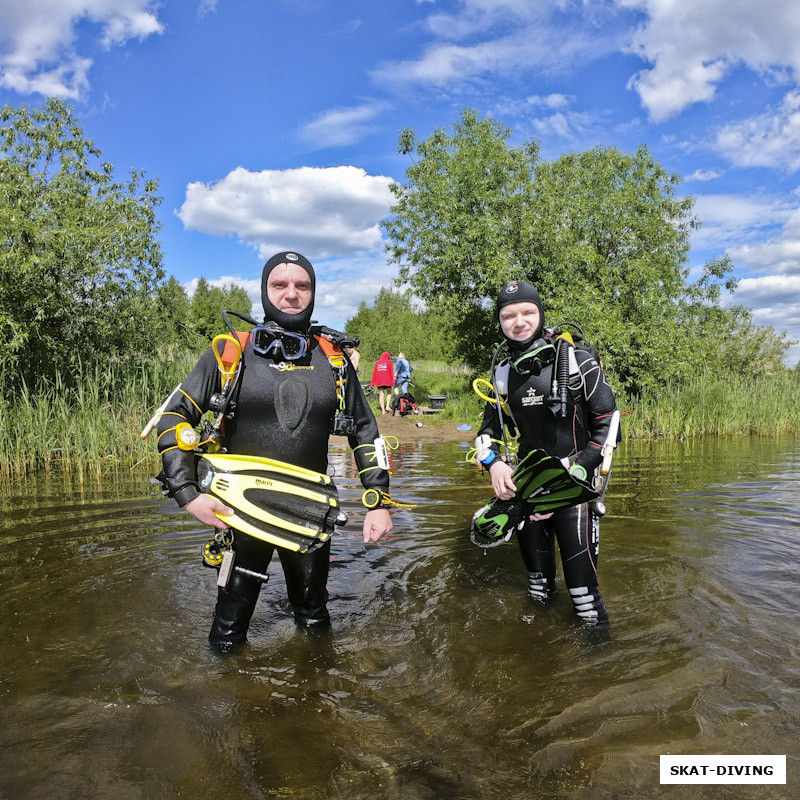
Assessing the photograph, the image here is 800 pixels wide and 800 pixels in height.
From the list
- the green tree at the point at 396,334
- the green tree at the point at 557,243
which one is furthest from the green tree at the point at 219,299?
the green tree at the point at 557,243

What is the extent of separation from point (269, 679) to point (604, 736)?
165 centimetres

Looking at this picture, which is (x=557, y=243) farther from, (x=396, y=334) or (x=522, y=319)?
(x=396, y=334)

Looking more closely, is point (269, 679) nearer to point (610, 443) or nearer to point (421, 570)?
point (421, 570)

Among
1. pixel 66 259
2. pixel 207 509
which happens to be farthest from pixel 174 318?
pixel 207 509

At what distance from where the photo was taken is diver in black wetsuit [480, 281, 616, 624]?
3334 millimetres

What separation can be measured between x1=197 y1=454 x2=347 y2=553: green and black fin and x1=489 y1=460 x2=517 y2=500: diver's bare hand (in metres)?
1.06

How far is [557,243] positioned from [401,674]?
16.2 metres

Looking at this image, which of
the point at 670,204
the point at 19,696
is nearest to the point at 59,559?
the point at 19,696

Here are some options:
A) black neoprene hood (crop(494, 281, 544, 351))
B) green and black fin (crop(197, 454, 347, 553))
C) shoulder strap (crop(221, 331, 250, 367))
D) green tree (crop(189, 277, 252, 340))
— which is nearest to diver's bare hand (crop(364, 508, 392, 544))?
green and black fin (crop(197, 454, 347, 553))

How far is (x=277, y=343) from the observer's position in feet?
9.68

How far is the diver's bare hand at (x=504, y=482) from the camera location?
3.45 metres

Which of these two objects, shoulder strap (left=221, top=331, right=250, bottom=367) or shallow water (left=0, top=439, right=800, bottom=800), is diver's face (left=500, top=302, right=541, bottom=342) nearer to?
shoulder strap (left=221, top=331, right=250, bottom=367)

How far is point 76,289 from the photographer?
435 inches

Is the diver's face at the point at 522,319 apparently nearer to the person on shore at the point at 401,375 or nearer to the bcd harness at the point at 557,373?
the bcd harness at the point at 557,373
